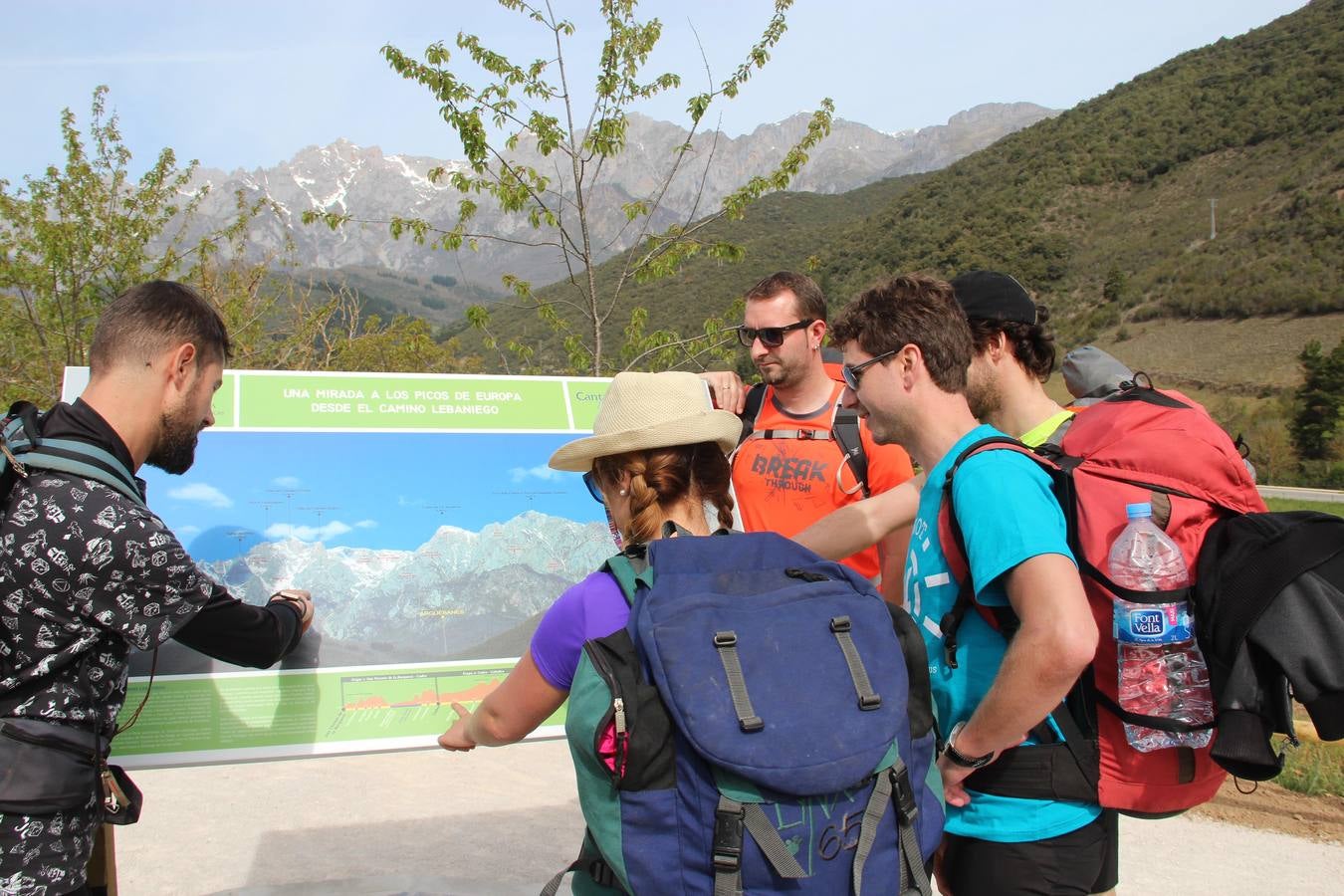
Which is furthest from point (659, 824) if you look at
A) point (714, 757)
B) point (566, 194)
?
point (566, 194)

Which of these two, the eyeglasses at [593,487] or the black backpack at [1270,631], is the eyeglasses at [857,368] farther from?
the black backpack at [1270,631]

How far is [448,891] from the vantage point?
4.54m

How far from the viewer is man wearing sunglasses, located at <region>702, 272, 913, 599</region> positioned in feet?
11.3

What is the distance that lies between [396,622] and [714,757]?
5.93 feet

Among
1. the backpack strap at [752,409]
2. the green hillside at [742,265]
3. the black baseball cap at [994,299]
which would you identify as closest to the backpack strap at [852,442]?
the backpack strap at [752,409]

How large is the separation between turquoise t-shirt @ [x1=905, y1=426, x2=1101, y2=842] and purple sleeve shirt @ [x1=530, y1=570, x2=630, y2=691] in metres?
0.70

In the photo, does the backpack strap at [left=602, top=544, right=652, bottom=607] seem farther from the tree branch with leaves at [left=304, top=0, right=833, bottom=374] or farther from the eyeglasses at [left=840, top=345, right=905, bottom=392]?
the tree branch with leaves at [left=304, top=0, right=833, bottom=374]

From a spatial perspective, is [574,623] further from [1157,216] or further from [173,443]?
[1157,216]

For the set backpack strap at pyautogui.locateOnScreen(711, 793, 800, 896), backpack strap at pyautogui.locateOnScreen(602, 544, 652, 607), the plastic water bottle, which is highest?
backpack strap at pyautogui.locateOnScreen(602, 544, 652, 607)

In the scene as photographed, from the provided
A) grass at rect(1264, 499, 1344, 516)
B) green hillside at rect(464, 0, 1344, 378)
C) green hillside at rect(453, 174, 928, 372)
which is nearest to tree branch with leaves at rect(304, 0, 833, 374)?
green hillside at rect(453, 174, 928, 372)

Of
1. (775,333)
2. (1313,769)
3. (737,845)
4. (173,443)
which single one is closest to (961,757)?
(737,845)

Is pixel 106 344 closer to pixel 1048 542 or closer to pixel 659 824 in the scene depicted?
pixel 659 824

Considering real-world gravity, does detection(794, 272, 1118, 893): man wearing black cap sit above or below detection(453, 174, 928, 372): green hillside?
below

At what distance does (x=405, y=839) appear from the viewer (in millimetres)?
5660
